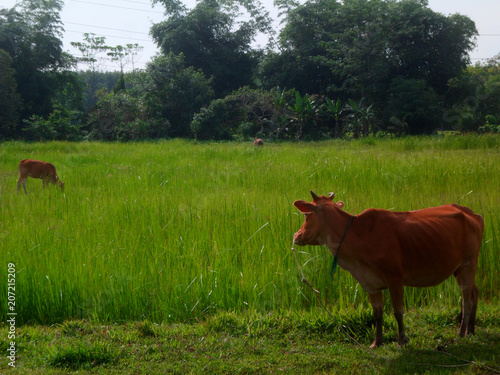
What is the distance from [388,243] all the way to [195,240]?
2.37m

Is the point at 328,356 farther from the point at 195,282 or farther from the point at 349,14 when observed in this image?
the point at 349,14

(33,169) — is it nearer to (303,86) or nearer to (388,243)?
(388,243)

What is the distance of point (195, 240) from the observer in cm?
417

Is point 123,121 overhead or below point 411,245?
overhead

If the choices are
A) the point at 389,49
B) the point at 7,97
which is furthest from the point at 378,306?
the point at 389,49

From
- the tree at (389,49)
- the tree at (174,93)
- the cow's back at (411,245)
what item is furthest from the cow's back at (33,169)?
the tree at (389,49)

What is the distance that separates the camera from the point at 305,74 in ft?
82.6

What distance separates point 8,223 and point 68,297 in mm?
2284

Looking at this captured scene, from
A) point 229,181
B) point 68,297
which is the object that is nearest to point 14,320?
point 68,297

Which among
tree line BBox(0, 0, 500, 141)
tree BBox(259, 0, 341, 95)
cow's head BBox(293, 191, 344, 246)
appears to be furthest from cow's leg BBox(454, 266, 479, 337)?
tree BBox(259, 0, 341, 95)

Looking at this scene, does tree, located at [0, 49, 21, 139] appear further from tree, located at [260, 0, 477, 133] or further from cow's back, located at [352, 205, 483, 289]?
cow's back, located at [352, 205, 483, 289]

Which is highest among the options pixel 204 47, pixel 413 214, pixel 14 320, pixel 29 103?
pixel 204 47

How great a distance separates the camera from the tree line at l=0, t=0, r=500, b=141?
21.4 m

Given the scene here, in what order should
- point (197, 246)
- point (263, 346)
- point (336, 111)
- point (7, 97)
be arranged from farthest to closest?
1. point (336, 111)
2. point (7, 97)
3. point (197, 246)
4. point (263, 346)
